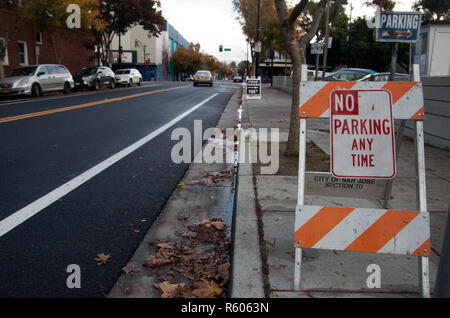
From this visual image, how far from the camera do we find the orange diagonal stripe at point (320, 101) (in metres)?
2.96

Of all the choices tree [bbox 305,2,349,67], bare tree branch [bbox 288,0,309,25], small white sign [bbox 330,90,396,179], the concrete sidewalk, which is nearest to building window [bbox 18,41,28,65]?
bare tree branch [bbox 288,0,309,25]

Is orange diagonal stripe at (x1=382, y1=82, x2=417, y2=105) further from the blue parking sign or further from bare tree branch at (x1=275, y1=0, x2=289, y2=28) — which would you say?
bare tree branch at (x1=275, y1=0, x2=289, y2=28)

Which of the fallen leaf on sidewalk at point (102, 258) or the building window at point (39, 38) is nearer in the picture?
the fallen leaf on sidewalk at point (102, 258)

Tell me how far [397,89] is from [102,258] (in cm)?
263

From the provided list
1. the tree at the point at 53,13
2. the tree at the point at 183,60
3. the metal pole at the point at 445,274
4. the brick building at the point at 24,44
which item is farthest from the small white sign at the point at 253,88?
the tree at the point at 183,60

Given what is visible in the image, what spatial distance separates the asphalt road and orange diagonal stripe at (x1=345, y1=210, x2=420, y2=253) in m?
1.83

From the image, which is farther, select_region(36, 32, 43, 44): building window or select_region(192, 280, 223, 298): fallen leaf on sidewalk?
select_region(36, 32, 43, 44): building window

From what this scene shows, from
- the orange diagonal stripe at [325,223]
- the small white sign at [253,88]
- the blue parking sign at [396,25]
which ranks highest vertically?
the blue parking sign at [396,25]

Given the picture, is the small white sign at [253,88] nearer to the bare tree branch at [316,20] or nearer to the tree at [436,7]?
the bare tree branch at [316,20]

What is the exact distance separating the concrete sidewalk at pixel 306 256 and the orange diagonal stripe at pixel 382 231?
26cm

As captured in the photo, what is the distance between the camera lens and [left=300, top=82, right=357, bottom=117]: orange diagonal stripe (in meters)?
2.96

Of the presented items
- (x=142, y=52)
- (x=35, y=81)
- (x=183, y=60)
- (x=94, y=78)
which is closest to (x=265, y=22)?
(x=94, y=78)

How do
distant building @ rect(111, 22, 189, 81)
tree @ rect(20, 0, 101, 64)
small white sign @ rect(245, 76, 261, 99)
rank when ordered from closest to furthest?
1. small white sign @ rect(245, 76, 261, 99)
2. tree @ rect(20, 0, 101, 64)
3. distant building @ rect(111, 22, 189, 81)
